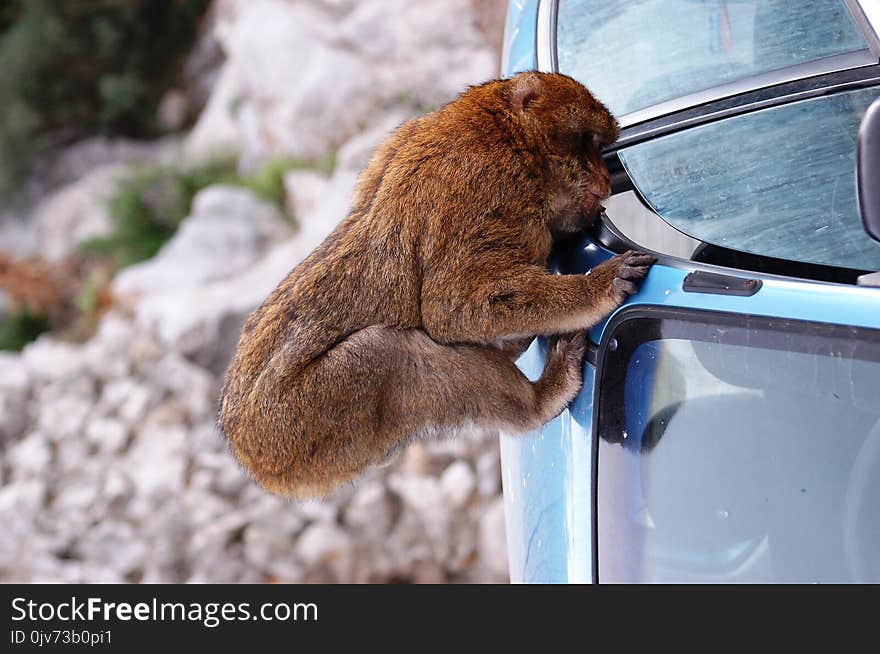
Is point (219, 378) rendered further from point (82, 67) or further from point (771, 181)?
point (82, 67)

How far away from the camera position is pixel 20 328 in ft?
31.8

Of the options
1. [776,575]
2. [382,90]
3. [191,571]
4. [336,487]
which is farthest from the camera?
[382,90]

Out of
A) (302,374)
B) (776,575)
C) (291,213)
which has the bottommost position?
(776,575)

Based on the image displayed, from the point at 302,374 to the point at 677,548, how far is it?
1.01m

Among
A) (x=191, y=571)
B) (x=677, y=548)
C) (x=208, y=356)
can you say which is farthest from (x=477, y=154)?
(x=208, y=356)

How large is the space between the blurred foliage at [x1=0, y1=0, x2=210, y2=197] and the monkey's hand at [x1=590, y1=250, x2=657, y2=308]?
36.8ft

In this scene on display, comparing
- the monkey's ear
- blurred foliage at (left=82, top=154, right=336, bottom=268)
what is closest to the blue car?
the monkey's ear

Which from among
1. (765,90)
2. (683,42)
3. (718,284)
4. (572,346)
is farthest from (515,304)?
(683,42)

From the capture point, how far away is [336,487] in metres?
2.61

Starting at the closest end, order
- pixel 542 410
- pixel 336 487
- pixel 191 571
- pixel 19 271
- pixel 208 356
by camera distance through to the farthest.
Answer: pixel 542 410 → pixel 336 487 → pixel 191 571 → pixel 208 356 → pixel 19 271

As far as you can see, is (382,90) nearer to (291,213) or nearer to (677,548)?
(291,213)

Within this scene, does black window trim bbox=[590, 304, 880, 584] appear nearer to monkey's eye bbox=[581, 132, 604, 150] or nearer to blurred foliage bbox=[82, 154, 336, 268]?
monkey's eye bbox=[581, 132, 604, 150]

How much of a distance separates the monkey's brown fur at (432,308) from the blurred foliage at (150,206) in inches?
277

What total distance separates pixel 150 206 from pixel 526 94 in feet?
26.5
